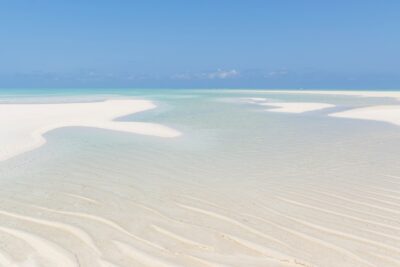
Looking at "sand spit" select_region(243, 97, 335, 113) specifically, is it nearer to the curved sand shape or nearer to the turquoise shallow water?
the curved sand shape

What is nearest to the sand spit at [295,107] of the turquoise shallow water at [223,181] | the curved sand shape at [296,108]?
the curved sand shape at [296,108]

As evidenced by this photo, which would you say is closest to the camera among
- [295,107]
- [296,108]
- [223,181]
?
[223,181]

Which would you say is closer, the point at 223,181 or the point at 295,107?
the point at 223,181

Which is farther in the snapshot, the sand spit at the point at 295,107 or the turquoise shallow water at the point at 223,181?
the sand spit at the point at 295,107

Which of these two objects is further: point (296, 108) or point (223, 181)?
point (296, 108)

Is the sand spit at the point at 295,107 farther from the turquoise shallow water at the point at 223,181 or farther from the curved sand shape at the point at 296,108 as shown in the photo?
the turquoise shallow water at the point at 223,181

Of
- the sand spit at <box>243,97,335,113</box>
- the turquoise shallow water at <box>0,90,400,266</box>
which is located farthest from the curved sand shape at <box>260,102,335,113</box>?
the turquoise shallow water at <box>0,90,400,266</box>

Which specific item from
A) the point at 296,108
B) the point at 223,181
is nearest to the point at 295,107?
the point at 296,108

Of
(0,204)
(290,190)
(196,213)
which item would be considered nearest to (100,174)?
(0,204)

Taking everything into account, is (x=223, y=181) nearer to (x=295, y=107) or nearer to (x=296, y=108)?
(x=296, y=108)

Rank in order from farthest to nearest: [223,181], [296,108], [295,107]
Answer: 1. [295,107]
2. [296,108]
3. [223,181]

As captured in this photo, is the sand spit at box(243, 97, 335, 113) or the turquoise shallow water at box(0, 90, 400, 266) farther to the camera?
the sand spit at box(243, 97, 335, 113)
